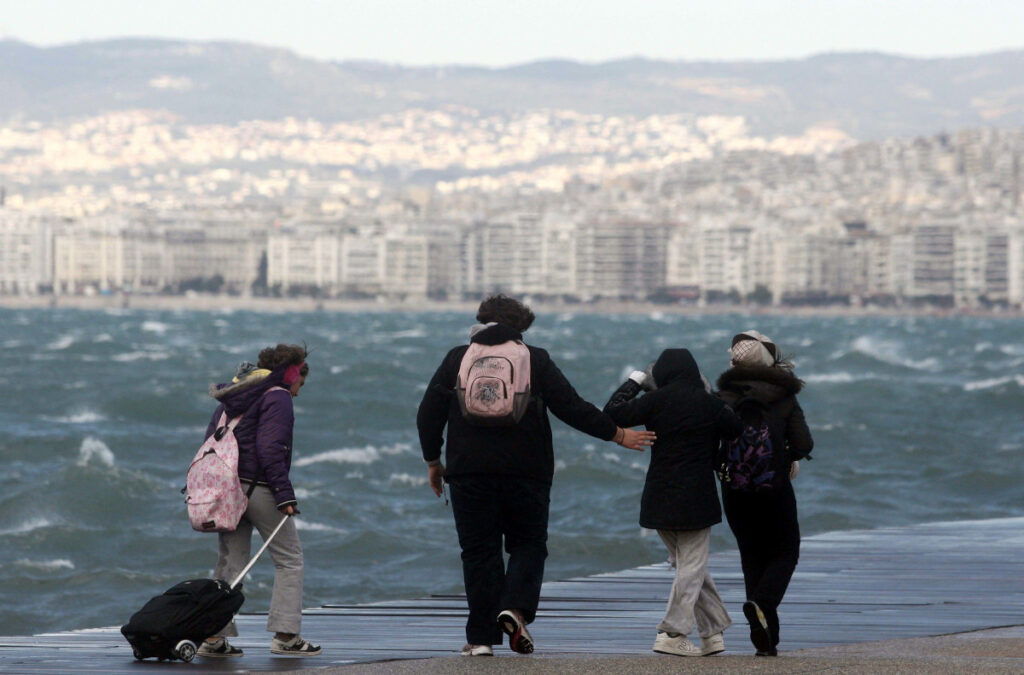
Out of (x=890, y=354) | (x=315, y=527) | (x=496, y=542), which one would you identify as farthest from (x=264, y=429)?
(x=890, y=354)

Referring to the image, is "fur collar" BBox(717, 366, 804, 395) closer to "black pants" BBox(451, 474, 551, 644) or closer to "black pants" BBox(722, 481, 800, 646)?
"black pants" BBox(722, 481, 800, 646)

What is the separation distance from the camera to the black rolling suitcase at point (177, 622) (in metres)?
7.68

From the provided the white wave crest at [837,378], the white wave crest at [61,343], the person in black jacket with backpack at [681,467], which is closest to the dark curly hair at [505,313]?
the person in black jacket with backpack at [681,467]

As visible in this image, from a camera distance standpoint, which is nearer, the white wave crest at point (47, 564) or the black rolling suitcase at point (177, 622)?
the black rolling suitcase at point (177, 622)

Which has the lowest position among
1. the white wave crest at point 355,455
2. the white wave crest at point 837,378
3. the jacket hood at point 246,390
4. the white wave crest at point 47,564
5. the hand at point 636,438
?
the white wave crest at point 837,378

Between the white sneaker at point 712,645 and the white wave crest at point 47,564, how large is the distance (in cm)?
1028

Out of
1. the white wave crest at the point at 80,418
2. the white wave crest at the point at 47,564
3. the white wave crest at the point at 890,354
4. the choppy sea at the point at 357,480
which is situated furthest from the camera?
the white wave crest at the point at 890,354

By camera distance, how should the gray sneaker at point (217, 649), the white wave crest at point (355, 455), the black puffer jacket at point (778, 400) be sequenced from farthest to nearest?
the white wave crest at point (355, 455), the gray sneaker at point (217, 649), the black puffer jacket at point (778, 400)

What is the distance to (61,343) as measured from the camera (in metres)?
83.5

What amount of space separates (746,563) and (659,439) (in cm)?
62

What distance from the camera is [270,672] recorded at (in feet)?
24.4

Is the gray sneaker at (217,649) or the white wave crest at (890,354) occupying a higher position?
the gray sneaker at (217,649)

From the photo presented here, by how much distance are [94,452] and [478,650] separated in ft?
73.2

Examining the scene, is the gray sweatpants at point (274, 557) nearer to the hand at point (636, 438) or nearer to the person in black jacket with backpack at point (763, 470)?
the hand at point (636, 438)
